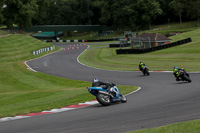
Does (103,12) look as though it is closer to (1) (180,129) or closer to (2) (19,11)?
(2) (19,11)

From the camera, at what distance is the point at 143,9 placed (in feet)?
358

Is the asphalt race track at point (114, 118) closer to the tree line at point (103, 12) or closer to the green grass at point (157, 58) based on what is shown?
the green grass at point (157, 58)

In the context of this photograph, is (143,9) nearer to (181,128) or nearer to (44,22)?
(44,22)

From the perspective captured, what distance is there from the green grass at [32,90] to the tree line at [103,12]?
100 ft

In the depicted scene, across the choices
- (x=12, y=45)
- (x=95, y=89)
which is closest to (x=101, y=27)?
(x=12, y=45)

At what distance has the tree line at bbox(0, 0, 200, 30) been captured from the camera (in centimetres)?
8931

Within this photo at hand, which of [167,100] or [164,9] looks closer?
[167,100]

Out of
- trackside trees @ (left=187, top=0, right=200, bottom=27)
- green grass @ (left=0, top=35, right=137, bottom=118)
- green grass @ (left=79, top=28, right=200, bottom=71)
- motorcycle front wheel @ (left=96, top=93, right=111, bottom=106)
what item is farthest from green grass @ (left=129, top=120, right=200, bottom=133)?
trackside trees @ (left=187, top=0, right=200, bottom=27)

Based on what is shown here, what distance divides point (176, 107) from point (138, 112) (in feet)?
5.22

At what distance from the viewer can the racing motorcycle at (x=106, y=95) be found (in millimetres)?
13947

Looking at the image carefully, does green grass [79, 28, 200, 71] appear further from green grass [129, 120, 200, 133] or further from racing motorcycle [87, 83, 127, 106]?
green grass [129, 120, 200, 133]

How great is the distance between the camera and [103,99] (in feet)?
46.1

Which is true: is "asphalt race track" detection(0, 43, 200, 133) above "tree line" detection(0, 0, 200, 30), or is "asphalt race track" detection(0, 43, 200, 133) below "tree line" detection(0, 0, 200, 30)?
below

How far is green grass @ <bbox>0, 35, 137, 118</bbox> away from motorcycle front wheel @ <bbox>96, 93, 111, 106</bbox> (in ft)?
6.43
